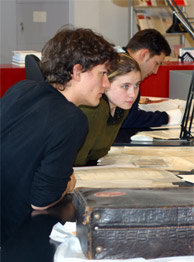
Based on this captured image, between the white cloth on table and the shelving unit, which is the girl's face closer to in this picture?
the white cloth on table

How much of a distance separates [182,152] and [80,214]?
46.8 inches

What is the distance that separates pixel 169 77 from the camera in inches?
161

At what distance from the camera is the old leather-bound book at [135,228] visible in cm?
96

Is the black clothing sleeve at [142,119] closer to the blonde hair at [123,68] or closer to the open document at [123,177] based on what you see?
the blonde hair at [123,68]

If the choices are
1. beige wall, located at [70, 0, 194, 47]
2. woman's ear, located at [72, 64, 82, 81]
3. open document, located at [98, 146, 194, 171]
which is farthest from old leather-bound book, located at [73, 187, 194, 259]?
beige wall, located at [70, 0, 194, 47]

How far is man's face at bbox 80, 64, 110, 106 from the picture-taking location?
154cm

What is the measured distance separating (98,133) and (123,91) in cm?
22

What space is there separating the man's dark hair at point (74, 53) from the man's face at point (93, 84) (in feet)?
0.06

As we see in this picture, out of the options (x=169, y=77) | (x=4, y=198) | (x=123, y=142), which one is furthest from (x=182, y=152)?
(x=169, y=77)

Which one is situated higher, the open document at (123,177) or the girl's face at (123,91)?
the girl's face at (123,91)

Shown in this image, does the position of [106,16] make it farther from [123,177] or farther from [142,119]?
[123,177]

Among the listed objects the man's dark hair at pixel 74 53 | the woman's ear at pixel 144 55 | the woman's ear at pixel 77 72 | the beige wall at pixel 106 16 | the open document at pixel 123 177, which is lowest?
the open document at pixel 123 177

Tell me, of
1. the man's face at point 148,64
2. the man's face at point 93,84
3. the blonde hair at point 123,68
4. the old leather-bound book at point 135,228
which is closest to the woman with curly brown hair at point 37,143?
the man's face at point 93,84

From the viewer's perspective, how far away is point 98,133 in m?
2.03
